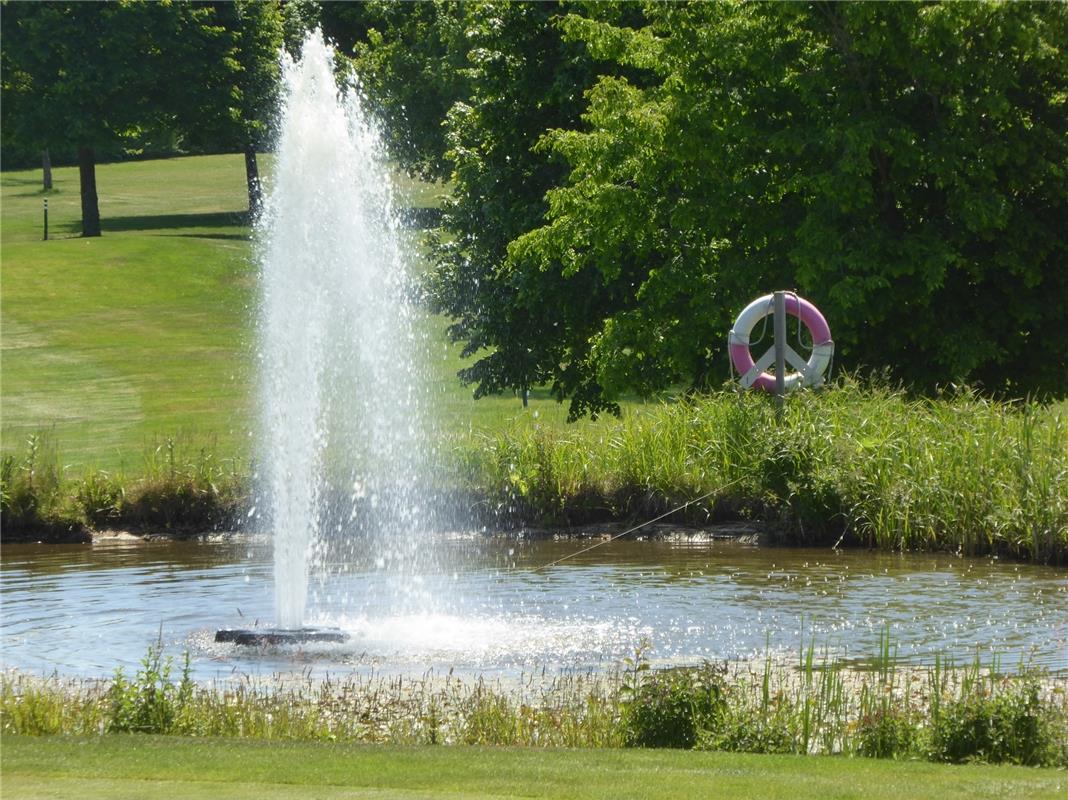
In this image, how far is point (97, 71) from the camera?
5800 cm

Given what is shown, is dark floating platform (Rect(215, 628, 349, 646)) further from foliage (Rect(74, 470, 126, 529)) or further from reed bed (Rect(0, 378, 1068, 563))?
foliage (Rect(74, 470, 126, 529))

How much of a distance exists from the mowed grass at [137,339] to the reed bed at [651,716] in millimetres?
12958

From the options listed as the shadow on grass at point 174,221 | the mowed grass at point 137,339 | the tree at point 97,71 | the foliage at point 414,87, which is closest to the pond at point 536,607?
the mowed grass at point 137,339

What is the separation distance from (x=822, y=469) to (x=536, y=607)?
5.00m

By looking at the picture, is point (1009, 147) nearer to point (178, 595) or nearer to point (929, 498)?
point (929, 498)

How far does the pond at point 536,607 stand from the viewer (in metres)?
11.4

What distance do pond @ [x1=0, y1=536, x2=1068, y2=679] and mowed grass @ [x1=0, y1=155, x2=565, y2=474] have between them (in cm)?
574

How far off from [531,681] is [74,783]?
3807 mm

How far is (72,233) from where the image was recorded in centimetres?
6216

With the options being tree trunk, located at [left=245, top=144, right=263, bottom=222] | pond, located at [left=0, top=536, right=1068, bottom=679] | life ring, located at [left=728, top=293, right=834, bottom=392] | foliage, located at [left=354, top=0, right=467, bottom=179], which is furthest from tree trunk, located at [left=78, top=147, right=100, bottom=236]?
life ring, located at [left=728, top=293, right=834, bottom=392]

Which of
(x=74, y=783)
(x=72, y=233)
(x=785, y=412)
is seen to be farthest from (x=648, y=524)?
(x=72, y=233)

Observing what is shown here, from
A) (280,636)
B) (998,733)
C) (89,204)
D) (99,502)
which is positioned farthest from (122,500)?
(89,204)

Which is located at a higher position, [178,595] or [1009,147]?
[1009,147]

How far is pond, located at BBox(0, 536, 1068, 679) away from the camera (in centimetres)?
1145
